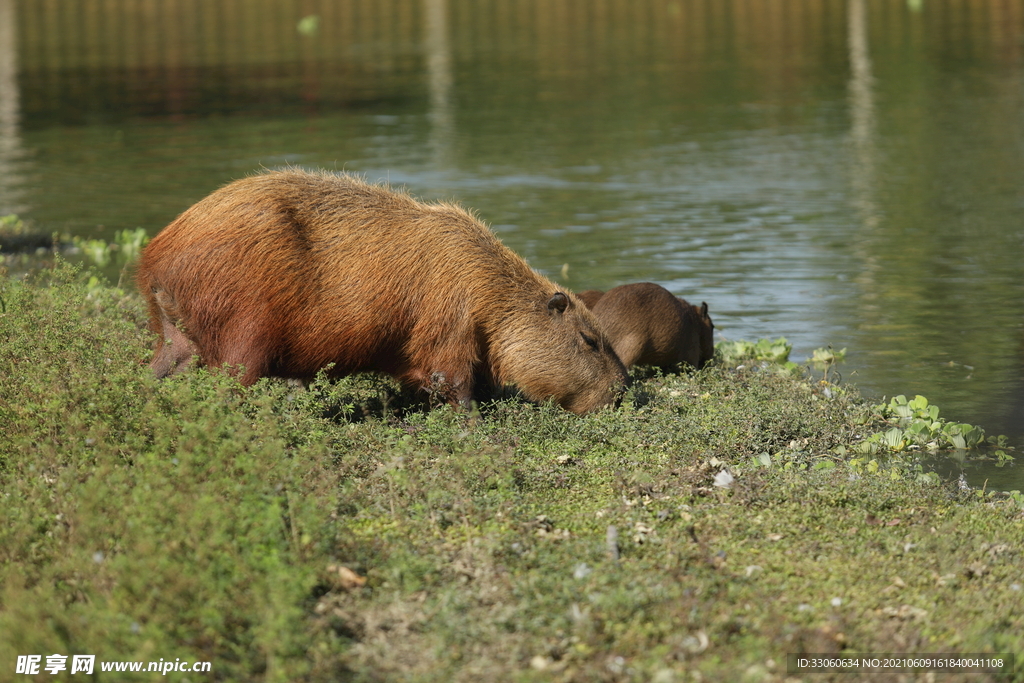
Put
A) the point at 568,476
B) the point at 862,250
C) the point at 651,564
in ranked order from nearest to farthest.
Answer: the point at 651,564
the point at 568,476
the point at 862,250

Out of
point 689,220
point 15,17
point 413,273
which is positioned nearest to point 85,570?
point 413,273

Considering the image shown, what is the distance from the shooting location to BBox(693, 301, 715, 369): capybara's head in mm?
7738

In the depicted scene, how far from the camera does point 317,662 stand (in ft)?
12.5

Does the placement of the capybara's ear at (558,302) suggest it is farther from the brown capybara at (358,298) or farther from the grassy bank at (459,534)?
the grassy bank at (459,534)

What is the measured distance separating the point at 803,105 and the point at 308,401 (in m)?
15.6

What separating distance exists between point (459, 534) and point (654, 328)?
2.98 m

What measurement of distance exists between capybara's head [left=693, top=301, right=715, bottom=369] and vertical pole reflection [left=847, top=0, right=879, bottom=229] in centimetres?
472

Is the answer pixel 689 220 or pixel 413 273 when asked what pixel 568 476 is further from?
pixel 689 220

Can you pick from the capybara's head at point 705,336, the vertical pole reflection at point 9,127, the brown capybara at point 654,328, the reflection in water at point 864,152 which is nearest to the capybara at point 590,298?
the brown capybara at point 654,328

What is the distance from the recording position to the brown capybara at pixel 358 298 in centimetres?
610

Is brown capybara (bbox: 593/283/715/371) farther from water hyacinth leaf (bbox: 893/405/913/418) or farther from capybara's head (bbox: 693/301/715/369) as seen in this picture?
water hyacinth leaf (bbox: 893/405/913/418)

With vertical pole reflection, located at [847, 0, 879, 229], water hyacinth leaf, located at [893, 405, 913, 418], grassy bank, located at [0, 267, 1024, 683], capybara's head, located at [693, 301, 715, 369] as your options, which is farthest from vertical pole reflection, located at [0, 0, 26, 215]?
water hyacinth leaf, located at [893, 405, 913, 418]

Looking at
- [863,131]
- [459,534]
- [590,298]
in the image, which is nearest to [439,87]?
[863,131]

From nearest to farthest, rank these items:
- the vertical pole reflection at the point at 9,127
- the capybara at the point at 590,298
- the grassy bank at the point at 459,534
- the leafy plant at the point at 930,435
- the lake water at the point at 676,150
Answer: the grassy bank at the point at 459,534 < the leafy plant at the point at 930,435 < the capybara at the point at 590,298 < the lake water at the point at 676,150 < the vertical pole reflection at the point at 9,127
